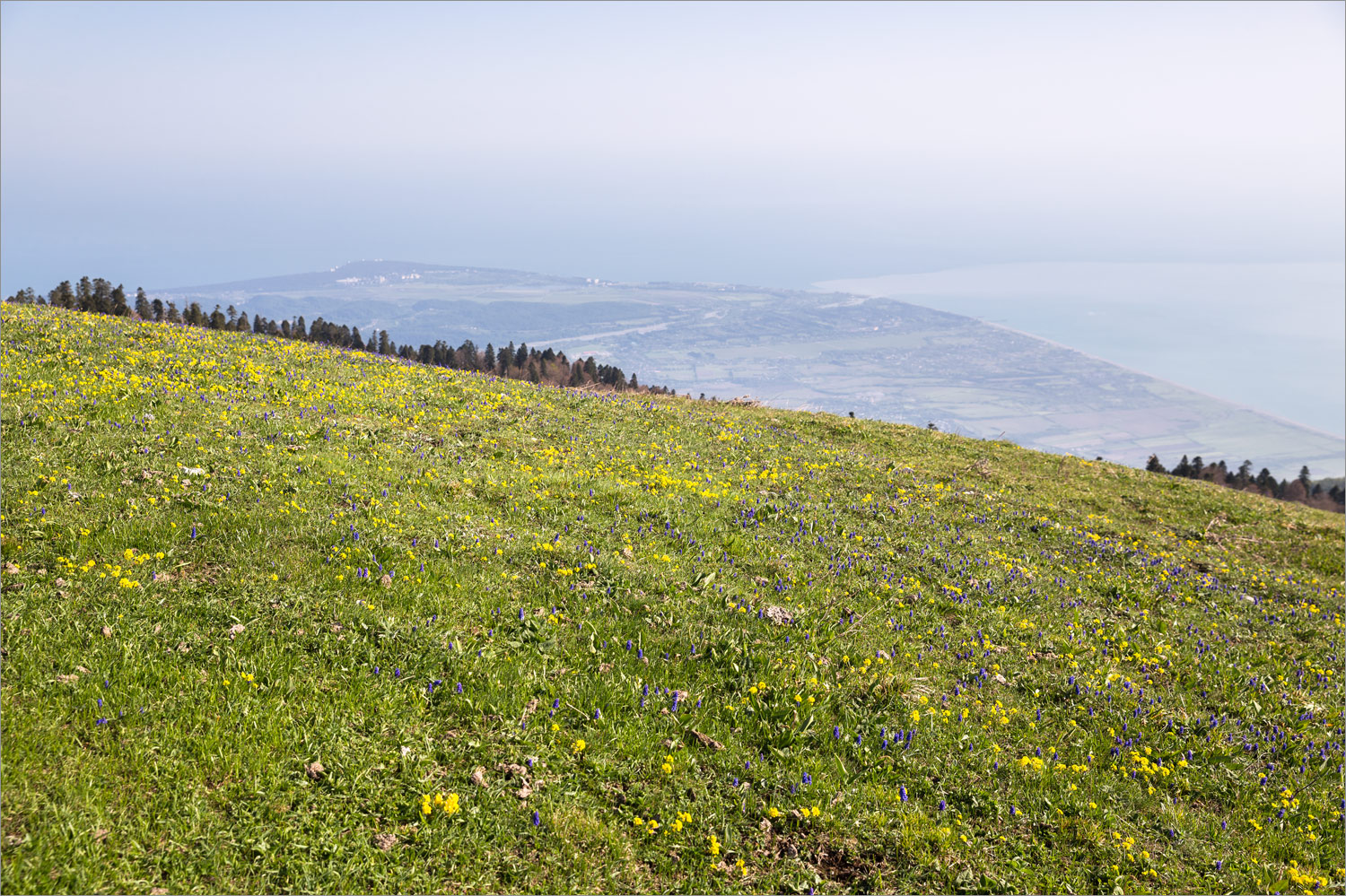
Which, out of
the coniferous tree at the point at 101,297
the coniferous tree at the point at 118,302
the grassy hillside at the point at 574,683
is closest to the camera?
the grassy hillside at the point at 574,683

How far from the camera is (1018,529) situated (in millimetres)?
18109

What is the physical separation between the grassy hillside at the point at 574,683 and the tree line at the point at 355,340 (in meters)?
42.3

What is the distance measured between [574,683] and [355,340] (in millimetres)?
88916

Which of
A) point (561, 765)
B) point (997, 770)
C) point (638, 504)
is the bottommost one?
point (997, 770)

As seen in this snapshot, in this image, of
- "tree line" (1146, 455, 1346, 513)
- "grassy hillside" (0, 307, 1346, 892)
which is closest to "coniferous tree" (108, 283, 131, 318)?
"grassy hillside" (0, 307, 1346, 892)

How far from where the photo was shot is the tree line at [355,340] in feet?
199

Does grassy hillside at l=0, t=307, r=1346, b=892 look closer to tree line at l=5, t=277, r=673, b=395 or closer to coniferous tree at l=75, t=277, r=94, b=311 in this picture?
tree line at l=5, t=277, r=673, b=395

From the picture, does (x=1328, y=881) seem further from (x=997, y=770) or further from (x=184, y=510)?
Result: (x=184, y=510)

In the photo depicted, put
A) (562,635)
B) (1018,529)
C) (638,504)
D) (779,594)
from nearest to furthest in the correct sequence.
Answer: (562,635) < (779,594) < (638,504) < (1018,529)

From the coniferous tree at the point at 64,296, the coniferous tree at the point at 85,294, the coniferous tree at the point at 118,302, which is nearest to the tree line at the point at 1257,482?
the coniferous tree at the point at 118,302

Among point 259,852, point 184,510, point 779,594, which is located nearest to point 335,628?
point 259,852

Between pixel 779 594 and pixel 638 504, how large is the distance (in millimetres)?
4116

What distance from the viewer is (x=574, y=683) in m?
8.11

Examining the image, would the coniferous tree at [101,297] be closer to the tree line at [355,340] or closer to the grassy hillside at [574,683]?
the tree line at [355,340]
